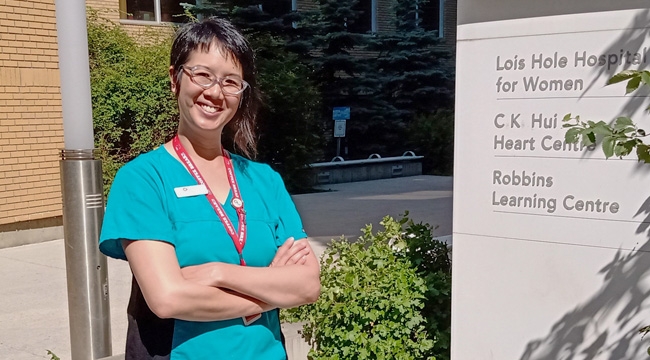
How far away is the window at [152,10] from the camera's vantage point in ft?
45.7

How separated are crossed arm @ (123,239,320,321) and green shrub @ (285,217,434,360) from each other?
5.65 feet

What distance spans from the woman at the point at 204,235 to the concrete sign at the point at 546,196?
1.33m

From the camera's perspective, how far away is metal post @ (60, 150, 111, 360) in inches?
139

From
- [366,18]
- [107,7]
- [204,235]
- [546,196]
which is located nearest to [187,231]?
[204,235]

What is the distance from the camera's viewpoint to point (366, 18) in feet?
71.5

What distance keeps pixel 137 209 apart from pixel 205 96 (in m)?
0.38

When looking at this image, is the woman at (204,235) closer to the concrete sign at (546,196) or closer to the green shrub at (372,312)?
the concrete sign at (546,196)

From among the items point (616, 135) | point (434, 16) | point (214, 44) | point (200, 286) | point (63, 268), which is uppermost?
point (434, 16)

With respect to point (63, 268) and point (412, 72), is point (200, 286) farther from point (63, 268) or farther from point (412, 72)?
point (412, 72)

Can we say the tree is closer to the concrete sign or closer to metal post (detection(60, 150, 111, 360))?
metal post (detection(60, 150, 111, 360))

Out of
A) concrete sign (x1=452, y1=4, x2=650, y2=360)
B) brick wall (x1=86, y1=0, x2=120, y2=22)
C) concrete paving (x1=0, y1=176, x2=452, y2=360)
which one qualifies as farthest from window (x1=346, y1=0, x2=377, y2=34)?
concrete sign (x1=452, y1=4, x2=650, y2=360)

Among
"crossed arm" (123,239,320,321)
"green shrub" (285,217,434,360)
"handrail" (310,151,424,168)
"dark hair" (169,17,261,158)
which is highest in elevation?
"dark hair" (169,17,261,158)

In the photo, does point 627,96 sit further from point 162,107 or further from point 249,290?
point 162,107

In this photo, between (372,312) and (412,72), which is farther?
(412,72)
